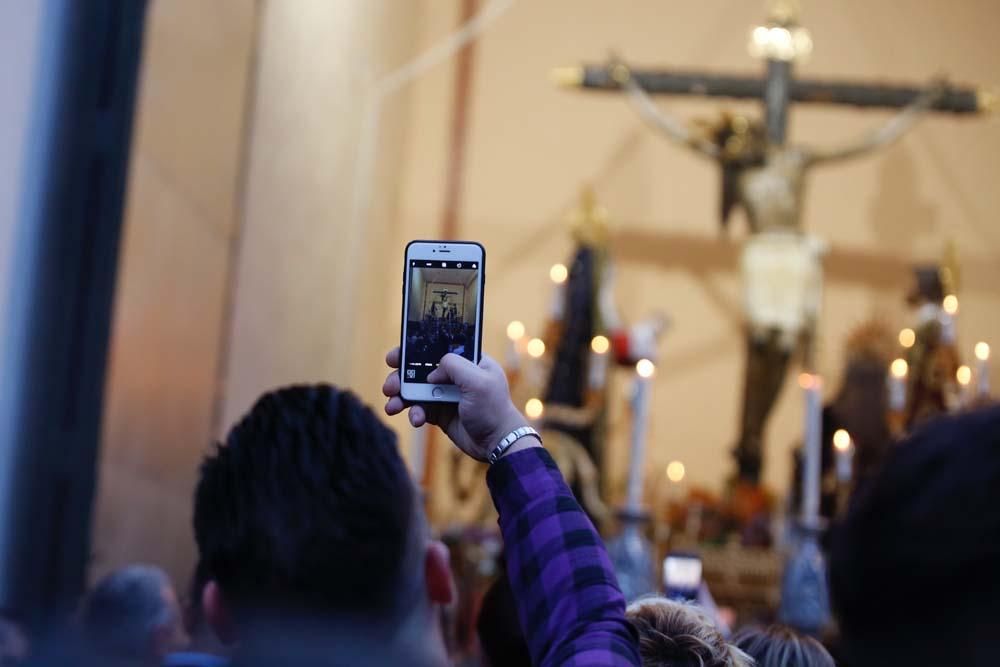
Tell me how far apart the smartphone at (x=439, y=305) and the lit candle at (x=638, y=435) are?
125 inches

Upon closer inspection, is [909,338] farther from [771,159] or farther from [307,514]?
[307,514]

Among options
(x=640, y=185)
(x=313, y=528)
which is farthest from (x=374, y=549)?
(x=640, y=185)

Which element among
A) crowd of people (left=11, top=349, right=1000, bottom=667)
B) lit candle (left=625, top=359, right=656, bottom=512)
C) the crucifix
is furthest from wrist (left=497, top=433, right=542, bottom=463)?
the crucifix

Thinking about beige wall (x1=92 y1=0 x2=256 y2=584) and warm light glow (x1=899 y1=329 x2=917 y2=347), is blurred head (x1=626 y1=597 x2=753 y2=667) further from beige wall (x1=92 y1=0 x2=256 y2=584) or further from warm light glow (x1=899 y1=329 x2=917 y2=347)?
warm light glow (x1=899 y1=329 x2=917 y2=347)

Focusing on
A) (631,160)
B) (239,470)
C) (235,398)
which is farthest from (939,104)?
(239,470)

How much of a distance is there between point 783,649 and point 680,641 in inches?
13.7

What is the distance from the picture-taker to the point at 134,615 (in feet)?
7.68

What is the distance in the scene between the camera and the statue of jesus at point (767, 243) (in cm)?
763

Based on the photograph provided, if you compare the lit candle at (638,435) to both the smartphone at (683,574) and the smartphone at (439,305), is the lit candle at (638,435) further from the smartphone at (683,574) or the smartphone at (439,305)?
the smartphone at (439,305)

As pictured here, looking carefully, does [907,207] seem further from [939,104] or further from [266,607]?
[266,607]

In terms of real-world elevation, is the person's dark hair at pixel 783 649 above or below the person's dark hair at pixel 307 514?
below

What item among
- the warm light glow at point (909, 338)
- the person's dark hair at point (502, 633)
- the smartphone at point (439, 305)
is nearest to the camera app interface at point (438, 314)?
the smartphone at point (439, 305)

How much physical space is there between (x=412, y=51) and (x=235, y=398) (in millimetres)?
4288

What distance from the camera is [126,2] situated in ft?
15.3
